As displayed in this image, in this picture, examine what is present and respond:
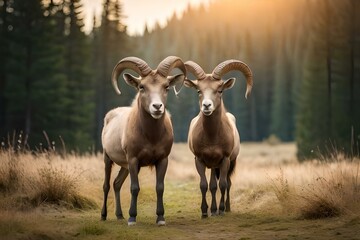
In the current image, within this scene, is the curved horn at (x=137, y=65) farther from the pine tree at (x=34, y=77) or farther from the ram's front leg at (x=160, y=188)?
the pine tree at (x=34, y=77)

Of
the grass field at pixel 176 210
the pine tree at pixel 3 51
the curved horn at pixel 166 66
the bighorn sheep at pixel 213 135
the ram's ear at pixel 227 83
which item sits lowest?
the grass field at pixel 176 210

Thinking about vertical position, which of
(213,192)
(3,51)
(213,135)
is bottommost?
(213,192)

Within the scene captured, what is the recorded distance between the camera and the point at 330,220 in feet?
31.1

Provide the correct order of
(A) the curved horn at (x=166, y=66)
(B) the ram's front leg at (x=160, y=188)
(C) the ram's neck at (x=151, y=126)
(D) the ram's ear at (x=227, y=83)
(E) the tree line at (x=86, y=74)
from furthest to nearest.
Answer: (E) the tree line at (x=86, y=74) < (D) the ram's ear at (x=227, y=83) < (A) the curved horn at (x=166, y=66) < (C) the ram's neck at (x=151, y=126) < (B) the ram's front leg at (x=160, y=188)

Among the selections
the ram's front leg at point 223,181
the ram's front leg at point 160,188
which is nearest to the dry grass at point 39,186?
the ram's front leg at point 160,188

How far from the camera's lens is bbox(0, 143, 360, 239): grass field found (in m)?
8.47

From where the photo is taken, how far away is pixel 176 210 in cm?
1301

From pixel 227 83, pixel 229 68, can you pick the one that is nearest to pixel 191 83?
pixel 227 83

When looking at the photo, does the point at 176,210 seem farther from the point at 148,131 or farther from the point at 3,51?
the point at 3,51

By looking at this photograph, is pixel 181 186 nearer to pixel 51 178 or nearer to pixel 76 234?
pixel 51 178

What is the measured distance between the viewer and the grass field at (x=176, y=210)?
8469 mm

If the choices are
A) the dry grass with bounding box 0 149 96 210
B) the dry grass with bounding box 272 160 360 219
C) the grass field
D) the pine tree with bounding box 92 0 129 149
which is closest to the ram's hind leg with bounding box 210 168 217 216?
the grass field

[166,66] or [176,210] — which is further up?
[166,66]

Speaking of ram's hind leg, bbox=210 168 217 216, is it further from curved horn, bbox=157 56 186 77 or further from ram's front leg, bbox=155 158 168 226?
curved horn, bbox=157 56 186 77
